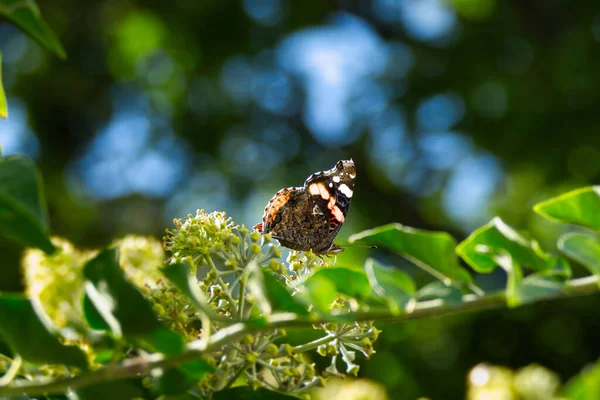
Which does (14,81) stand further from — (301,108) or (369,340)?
(369,340)

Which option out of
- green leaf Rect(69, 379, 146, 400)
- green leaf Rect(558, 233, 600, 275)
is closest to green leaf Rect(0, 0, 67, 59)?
green leaf Rect(69, 379, 146, 400)

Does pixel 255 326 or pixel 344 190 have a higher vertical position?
pixel 344 190

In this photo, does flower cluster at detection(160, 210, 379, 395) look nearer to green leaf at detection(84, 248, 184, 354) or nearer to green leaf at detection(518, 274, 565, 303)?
green leaf at detection(84, 248, 184, 354)

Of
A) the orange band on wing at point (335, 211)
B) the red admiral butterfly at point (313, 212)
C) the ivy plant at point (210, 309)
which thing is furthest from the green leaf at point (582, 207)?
the orange band on wing at point (335, 211)

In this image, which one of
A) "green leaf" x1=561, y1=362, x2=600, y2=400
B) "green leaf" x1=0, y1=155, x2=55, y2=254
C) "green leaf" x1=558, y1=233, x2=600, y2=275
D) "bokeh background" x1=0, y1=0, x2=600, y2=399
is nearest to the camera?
"green leaf" x1=561, y1=362, x2=600, y2=400

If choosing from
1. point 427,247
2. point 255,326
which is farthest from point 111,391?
→ point 427,247

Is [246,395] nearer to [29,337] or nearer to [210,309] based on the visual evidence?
[210,309]

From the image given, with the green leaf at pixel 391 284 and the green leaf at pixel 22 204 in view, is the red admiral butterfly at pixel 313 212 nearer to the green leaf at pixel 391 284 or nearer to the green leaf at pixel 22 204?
the green leaf at pixel 391 284
